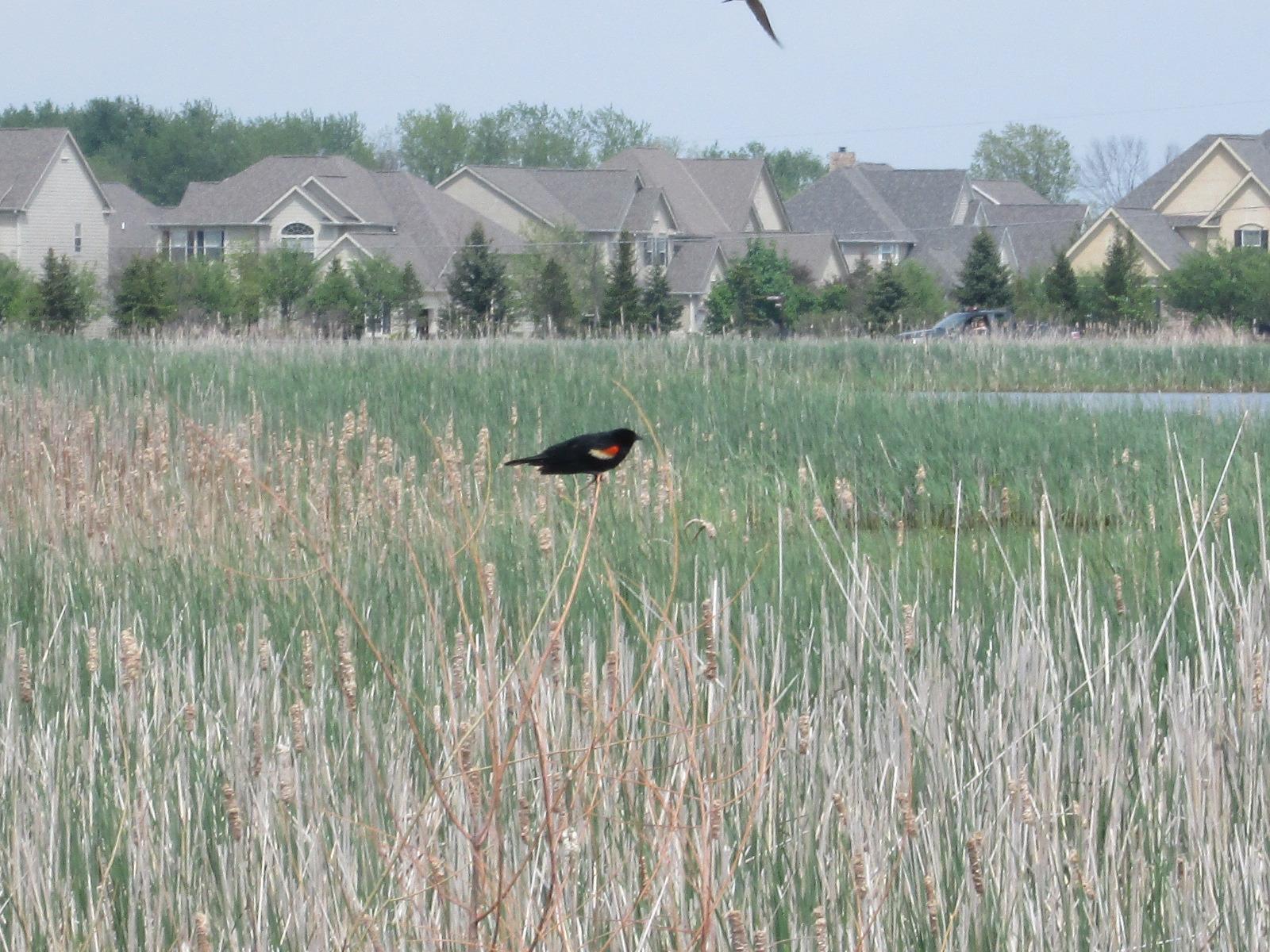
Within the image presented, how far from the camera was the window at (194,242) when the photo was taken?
173 feet

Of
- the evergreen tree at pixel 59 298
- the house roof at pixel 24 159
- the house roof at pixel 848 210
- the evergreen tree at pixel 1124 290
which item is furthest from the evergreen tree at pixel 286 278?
the house roof at pixel 848 210

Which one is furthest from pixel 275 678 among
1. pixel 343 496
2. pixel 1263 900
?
pixel 343 496

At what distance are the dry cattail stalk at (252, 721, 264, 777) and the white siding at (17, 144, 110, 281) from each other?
47.2 m

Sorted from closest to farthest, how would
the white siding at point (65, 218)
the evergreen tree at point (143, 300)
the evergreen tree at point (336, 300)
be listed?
1. the evergreen tree at point (143, 300)
2. the evergreen tree at point (336, 300)
3. the white siding at point (65, 218)

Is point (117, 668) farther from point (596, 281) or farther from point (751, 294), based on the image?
point (596, 281)

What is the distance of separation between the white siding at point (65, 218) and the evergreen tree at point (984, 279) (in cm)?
2643

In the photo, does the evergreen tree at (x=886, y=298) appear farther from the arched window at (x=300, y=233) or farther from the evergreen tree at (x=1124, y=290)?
the arched window at (x=300, y=233)

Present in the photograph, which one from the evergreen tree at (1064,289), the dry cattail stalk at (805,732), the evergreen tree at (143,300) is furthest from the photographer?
the evergreen tree at (1064,289)

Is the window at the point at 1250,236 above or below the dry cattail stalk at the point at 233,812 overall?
above

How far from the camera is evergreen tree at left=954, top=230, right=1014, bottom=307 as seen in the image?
143ft

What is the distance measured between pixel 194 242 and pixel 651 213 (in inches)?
631

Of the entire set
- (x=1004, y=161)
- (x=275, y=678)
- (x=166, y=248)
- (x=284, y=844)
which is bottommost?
(x=284, y=844)

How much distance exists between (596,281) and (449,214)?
8.04 metres

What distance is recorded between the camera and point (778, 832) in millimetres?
2514
